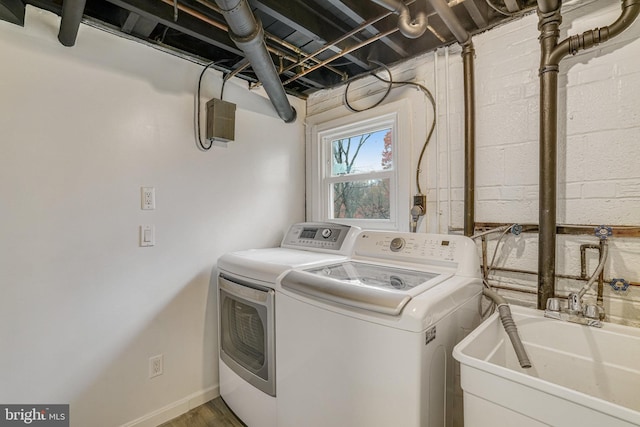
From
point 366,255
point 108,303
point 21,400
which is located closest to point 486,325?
point 366,255

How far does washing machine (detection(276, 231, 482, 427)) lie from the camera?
95 cm

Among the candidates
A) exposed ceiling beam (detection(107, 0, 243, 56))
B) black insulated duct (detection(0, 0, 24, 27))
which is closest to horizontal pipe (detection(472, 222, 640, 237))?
exposed ceiling beam (detection(107, 0, 243, 56))

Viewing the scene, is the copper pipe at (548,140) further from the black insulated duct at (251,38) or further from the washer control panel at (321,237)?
the black insulated duct at (251,38)

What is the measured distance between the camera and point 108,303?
1534mm

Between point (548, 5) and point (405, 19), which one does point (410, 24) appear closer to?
point (405, 19)

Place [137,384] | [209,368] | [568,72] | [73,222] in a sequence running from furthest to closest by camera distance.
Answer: [209,368], [137,384], [73,222], [568,72]

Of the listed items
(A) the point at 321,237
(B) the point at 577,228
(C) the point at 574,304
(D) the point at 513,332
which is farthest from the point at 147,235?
(B) the point at 577,228

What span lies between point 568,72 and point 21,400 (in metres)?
2.87

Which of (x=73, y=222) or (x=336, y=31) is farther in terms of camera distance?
(x=336, y=31)

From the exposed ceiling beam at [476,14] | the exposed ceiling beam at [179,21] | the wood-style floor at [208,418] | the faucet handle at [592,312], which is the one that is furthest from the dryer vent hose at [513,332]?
the exposed ceiling beam at [179,21]

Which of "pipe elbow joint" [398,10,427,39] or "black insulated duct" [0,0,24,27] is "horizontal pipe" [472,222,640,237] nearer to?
"pipe elbow joint" [398,10,427,39]

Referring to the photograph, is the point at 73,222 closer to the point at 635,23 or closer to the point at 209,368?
the point at 209,368

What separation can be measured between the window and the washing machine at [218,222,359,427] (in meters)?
0.36

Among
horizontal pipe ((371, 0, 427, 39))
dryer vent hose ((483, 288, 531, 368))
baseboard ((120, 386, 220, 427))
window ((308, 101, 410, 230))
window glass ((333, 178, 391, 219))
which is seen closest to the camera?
dryer vent hose ((483, 288, 531, 368))
